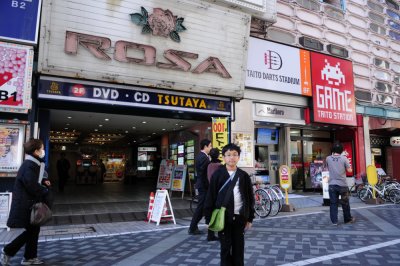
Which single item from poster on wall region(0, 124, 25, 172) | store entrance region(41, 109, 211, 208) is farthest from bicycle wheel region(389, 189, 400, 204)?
poster on wall region(0, 124, 25, 172)

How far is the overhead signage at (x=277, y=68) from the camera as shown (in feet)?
39.9

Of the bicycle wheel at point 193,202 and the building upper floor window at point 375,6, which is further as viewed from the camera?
the building upper floor window at point 375,6

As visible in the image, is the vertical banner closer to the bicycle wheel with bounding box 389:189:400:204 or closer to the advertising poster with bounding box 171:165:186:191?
the advertising poster with bounding box 171:165:186:191

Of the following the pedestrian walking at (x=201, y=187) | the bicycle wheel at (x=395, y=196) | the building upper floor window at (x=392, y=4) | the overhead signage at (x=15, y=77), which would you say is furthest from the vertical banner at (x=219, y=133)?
the building upper floor window at (x=392, y=4)

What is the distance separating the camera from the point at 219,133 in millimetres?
10062

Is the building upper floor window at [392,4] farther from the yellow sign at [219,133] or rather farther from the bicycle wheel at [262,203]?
the bicycle wheel at [262,203]

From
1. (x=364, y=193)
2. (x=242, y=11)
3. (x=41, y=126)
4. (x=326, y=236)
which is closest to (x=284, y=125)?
(x=364, y=193)

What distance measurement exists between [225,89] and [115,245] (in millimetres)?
6541

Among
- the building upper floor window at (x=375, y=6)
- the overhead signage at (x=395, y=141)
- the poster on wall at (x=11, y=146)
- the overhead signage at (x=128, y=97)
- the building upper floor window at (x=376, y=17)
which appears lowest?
the poster on wall at (x=11, y=146)

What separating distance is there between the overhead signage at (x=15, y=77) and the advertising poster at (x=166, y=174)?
273 inches

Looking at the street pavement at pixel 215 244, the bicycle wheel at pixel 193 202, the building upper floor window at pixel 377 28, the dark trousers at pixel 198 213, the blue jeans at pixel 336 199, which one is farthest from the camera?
the building upper floor window at pixel 377 28

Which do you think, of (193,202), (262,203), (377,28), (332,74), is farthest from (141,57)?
(377,28)

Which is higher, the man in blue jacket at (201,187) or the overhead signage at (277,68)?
the overhead signage at (277,68)

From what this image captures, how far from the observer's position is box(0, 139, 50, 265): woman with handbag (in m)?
4.34
